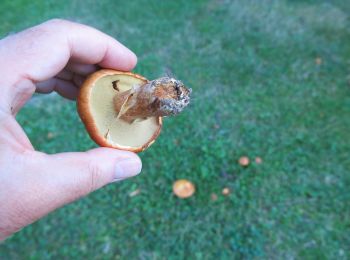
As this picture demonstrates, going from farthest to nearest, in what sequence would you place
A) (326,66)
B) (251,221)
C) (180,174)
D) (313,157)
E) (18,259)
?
(326,66) < (313,157) < (180,174) < (251,221) < (18,259)

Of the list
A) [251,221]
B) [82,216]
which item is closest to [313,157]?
[251,221]

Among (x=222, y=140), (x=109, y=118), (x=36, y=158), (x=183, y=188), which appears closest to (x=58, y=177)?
(x=36, y=158)

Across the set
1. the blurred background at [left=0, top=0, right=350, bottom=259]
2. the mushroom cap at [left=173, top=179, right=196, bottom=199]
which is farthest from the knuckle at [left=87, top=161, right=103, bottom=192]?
the mushroom cap at [left=173, top=179, right=196, bottom=199]

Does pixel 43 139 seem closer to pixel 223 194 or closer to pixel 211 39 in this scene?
pixel 223 194

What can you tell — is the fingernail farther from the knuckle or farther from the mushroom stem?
the mushroom stem

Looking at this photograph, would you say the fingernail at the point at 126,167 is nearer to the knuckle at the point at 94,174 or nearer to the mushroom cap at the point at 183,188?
the knuckle at the point at 94,174

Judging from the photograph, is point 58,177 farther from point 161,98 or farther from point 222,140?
point 222,140

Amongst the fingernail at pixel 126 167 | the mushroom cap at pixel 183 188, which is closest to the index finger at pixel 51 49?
the fingernail at pixel 126 167
